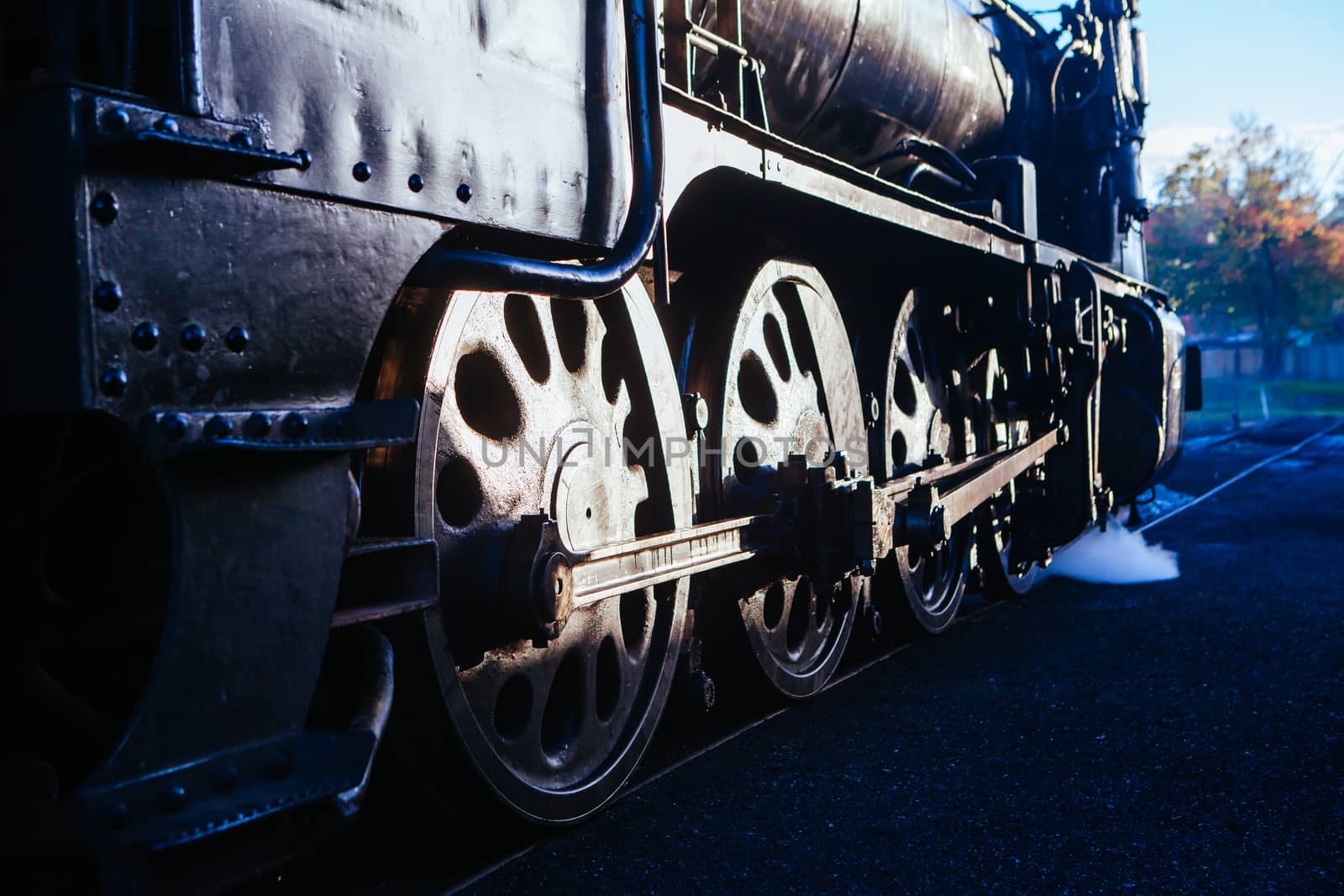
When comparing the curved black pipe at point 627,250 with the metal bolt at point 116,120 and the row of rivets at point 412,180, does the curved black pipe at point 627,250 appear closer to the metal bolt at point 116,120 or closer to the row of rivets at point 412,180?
the row of rivets at point 412,180

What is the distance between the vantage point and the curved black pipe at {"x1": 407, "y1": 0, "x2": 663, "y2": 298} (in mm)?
1884

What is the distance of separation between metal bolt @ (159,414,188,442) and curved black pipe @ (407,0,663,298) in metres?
0.58

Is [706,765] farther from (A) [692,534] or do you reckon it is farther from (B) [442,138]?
(B) [442,138]

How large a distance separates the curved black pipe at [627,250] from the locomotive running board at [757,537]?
523 mm

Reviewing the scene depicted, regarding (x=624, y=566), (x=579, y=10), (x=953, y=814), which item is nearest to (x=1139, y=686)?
(x=953, y=814)

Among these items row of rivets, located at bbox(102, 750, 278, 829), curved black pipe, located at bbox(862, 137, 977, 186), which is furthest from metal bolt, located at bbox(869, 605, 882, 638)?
row of rivets, located at bbox(102, 750, 278, 829)

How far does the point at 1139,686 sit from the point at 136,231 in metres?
3.38

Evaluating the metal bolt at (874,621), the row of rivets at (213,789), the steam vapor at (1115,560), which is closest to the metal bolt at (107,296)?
the row of rivets at (213,789)

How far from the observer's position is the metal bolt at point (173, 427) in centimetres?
136

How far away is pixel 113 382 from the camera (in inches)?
51.9

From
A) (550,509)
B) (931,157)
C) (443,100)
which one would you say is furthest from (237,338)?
(931,157)

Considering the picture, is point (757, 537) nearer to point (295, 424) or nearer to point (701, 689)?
point (701, 689)

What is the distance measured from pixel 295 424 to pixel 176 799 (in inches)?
19.2

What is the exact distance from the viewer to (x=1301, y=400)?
3609 centimetres
